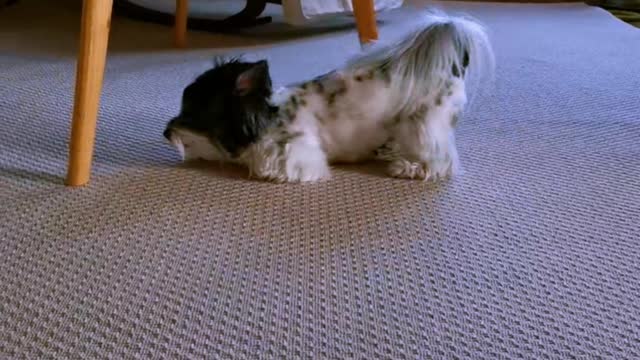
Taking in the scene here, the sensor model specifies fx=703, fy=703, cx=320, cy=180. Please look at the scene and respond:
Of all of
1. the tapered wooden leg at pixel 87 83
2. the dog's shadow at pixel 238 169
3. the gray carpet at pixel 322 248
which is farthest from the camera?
the dog's shadow at pixel 238 169

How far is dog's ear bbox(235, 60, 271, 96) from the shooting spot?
3.39 feet

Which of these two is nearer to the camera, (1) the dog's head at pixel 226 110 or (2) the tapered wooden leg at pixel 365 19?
(1) the dog's head at pixel 226 110

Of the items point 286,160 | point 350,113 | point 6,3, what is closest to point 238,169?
point 286,160

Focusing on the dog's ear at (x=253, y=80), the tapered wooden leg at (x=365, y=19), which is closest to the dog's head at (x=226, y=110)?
the dog's ear at (x=253, y=80)

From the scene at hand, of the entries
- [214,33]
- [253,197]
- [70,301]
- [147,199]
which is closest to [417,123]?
[253,197]

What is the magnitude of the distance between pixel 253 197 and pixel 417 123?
0.96 feet

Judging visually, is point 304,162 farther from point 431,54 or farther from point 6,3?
point 6,3

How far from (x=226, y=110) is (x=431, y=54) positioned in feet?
1.07

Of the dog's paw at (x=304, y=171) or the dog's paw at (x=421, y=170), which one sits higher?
the dog's paw at (x=421, y=170)

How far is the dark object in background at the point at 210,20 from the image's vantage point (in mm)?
2109

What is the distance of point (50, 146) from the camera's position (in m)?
1.19

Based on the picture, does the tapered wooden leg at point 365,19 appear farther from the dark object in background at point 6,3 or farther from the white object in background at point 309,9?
the dark object in background at point 6,3

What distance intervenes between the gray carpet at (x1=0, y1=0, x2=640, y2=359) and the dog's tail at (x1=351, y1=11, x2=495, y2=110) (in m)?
0.16

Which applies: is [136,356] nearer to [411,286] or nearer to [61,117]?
[411,286]
